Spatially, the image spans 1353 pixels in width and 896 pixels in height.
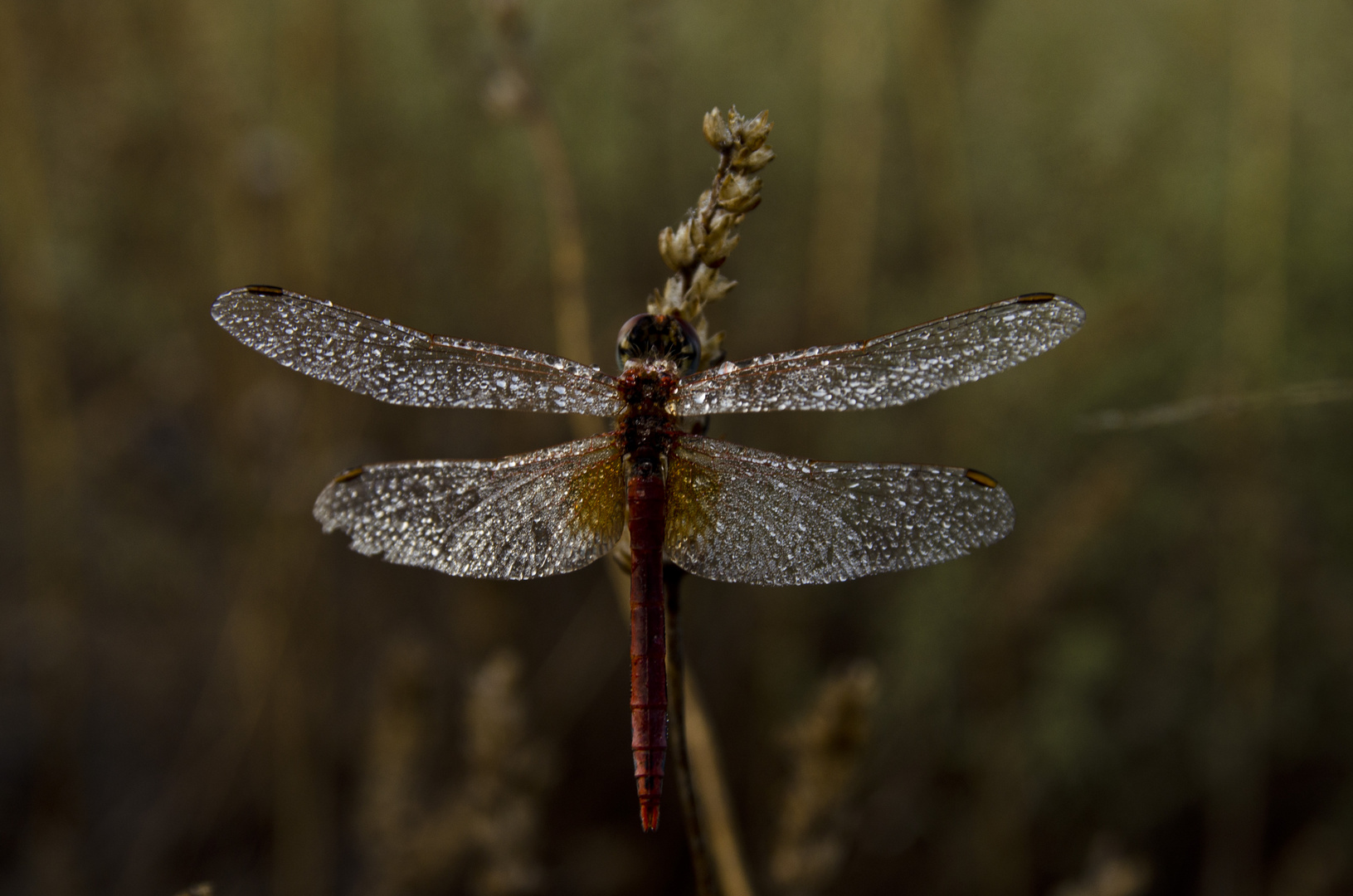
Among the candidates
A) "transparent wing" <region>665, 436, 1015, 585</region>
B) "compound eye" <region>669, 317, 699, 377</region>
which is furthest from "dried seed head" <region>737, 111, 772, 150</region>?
"transparent wing" <region>665, 436, 1015, 585</region>

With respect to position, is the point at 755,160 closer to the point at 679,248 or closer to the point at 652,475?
the point at 679,248

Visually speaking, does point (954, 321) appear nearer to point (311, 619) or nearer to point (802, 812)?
point (802, 812)

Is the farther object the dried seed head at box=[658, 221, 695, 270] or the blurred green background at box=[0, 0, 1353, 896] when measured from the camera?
the blurred green background at box=[0, 0, 1353, 896]

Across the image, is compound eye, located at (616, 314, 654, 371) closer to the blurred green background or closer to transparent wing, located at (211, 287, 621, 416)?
transparent wing, located at (211, 287, 621, 416)

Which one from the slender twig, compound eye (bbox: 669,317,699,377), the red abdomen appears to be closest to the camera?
the slender twig

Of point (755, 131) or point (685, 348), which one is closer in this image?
point (755, 131)

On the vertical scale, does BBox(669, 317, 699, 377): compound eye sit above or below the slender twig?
above

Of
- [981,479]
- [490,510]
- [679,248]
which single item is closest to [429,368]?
[490,510]

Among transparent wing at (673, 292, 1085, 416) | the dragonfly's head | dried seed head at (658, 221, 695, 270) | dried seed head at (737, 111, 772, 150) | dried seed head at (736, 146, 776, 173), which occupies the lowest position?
transparent wing at (673, 292, 1085, 416)
